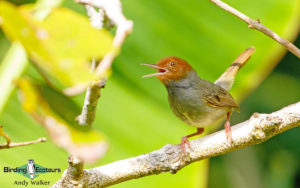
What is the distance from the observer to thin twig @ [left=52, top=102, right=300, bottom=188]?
195 cm

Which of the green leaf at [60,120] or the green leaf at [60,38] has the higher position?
the green leaf at [60,38]

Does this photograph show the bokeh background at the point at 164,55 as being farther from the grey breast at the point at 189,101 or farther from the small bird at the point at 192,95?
the grey breast at the point at 189,101

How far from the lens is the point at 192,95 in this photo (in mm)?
3125

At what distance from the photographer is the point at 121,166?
6.84 ft

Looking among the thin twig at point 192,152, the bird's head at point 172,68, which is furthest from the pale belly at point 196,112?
the thin twig at point 192,152

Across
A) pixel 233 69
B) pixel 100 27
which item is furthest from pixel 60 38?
pixel 233 69

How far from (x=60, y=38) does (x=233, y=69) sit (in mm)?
2933

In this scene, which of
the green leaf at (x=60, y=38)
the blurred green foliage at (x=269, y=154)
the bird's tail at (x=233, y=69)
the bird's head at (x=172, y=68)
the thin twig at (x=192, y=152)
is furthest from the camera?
the blurred green foliage at (x=269, y=154)

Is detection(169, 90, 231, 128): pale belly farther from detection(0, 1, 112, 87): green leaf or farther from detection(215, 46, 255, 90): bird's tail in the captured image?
detection(0, 1, 112, 87): green leaf

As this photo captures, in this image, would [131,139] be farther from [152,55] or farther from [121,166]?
[121,166]

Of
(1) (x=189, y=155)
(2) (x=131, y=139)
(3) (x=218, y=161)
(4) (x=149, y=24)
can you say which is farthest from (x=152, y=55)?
(3) (x=218, y=161)

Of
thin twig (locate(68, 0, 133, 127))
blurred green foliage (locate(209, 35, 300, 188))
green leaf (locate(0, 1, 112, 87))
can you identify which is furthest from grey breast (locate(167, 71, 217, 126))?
green leaf (locate(0, 1, 112, 87))

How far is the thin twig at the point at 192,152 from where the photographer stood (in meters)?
1.95

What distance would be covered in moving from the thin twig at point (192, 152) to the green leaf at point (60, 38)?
59.4 inches
